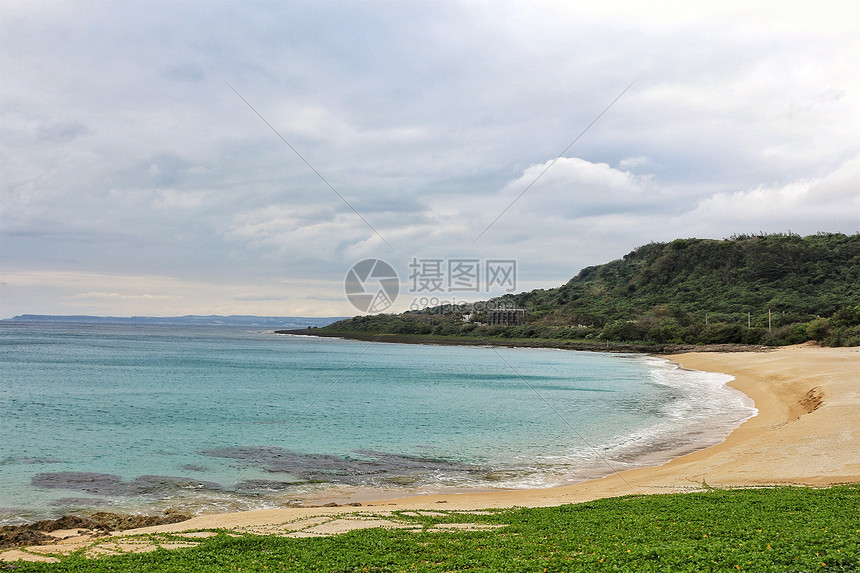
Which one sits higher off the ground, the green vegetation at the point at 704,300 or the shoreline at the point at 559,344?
the green vegetation at the point at 704,300

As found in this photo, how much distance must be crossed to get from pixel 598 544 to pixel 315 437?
55.3 feet

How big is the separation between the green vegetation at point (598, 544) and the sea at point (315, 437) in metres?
4.87

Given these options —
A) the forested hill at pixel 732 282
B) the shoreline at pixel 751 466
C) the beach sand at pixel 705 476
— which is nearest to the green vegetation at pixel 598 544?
the beach sand at pixel 705 476

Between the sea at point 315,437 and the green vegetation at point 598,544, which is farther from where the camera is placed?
the sea at point 315,437

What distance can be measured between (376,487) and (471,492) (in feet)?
9.16

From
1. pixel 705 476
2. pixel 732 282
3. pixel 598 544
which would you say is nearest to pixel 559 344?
pixel 732 282

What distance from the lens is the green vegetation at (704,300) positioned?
90312 millimetres

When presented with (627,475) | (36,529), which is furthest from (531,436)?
(36,529)

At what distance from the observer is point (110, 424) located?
1008 inches

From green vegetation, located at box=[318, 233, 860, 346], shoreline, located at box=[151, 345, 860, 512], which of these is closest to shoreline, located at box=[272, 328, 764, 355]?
green vegetation, located at box=[318, 233, 860, 346]

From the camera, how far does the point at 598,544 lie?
8430mm

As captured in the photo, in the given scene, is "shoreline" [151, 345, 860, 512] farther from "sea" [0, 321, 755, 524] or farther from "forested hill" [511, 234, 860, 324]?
"forested hill" [511, 234, 860, 324]

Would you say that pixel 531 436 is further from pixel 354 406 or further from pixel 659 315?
pixel 659 315

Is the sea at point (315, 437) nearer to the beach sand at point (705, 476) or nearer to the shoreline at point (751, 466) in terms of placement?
the shoreline at point (751, 466)
